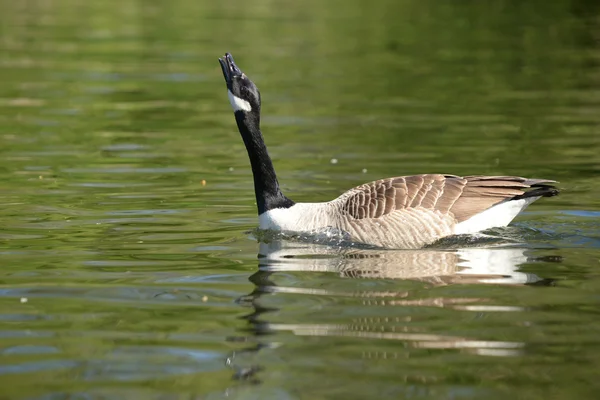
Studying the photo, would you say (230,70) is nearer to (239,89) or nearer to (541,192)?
(239,89)

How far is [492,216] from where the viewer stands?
1100 cm

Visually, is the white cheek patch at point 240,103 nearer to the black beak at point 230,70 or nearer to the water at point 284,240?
the black beak at point 230,70

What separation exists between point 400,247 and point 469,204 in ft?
2.72

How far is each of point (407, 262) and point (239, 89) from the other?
2613 millimetres

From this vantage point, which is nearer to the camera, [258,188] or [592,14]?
[258,188]

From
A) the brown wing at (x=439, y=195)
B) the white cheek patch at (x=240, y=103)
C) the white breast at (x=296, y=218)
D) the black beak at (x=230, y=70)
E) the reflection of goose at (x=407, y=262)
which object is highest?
the black beak at (x=230, y=70)

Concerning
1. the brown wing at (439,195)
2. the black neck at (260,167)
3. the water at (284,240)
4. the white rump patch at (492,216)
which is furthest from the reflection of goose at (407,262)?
the black neck at (260,167)

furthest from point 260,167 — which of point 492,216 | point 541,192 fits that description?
point 541,192

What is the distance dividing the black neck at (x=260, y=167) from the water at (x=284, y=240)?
446 millimetres

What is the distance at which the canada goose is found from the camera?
35.7 ft

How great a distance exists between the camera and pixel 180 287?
9414 mm

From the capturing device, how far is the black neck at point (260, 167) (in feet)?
37.8

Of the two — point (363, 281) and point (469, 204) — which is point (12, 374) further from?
point (469, 204)

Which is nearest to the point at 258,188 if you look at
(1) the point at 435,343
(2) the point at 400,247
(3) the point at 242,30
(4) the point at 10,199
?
(2) the point at 400,247
